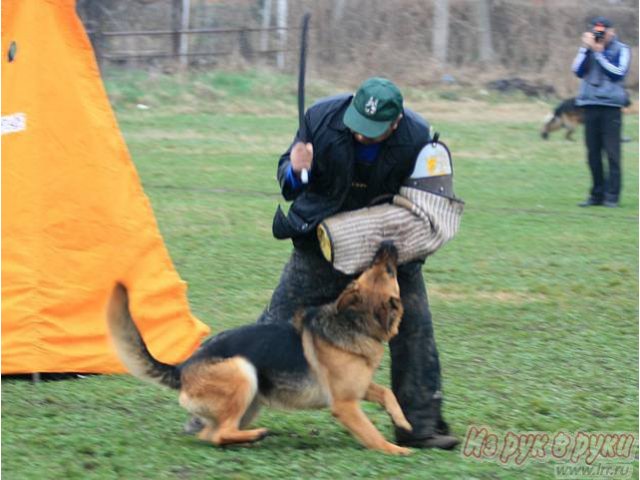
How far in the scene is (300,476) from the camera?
4.61 metres

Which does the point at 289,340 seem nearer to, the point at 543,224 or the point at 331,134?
Answer: the point at 331,134

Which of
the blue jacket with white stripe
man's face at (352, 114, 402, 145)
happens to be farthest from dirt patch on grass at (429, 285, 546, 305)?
the blue jacket with white stripe

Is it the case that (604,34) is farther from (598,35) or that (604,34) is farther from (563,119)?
(563,119)

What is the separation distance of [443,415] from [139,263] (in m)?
2.00

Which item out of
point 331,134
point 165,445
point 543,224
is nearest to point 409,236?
point 331,134

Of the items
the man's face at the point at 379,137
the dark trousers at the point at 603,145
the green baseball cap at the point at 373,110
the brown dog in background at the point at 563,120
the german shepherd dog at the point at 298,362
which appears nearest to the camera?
the green baseball cap at the point at 373,110

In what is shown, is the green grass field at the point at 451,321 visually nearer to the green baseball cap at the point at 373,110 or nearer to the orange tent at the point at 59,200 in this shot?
the orange tent at the point at 59,200

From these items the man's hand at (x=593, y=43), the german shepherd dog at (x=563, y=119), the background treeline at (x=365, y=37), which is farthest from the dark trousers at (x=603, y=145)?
the background treeline at (x=365, y=37)

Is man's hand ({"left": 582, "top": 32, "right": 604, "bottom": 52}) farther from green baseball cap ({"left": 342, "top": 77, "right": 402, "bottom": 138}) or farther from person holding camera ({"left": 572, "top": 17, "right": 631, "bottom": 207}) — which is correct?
green baseball cap ({"left": 342, "top": 77, "right": 402, "bottom": 138})

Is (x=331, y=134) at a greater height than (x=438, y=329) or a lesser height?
greater

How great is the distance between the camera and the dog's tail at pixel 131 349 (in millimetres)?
5074

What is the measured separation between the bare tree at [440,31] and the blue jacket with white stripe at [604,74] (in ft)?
54.9

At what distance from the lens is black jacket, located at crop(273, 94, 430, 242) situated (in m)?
4.95

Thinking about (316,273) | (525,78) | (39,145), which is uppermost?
(39,145)
